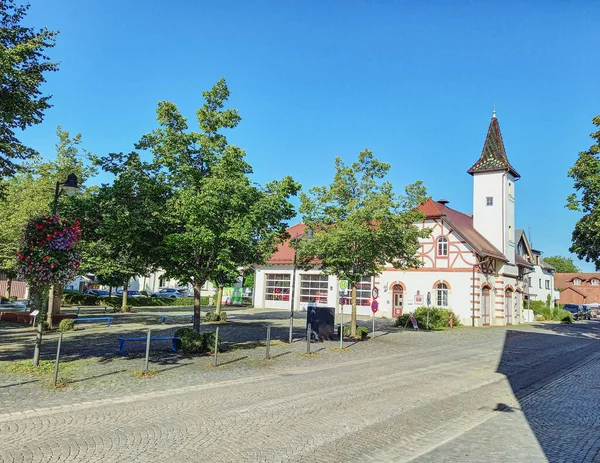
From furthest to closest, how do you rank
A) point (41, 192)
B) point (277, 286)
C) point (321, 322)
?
point (277, 286), point (41, 192), point (321, 322)

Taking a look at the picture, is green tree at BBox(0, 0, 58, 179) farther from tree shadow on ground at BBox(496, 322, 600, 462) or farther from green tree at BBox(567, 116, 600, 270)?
green tree at BBox(567, 116, 600, 270)

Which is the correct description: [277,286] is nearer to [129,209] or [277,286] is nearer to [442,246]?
[442,246]

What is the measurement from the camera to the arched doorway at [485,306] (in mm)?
35000

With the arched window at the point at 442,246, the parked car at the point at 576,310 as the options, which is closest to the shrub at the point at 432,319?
the arched window at the point at 442,246

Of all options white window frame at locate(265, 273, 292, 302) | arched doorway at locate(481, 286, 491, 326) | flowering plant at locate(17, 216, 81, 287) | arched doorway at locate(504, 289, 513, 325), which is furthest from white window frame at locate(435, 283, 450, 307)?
flowering plant at locate(17, 216, 81, 287)

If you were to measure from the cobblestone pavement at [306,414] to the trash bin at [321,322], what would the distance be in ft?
16.0

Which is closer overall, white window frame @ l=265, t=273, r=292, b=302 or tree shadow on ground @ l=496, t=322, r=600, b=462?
tree shadow on ground @ l=496, t=322, r=600, b=462

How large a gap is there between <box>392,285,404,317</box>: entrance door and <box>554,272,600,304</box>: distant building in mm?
63608

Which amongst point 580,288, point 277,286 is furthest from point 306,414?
point 580,288

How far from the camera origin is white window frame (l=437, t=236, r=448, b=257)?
35.2 meters

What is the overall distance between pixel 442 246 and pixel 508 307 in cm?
907

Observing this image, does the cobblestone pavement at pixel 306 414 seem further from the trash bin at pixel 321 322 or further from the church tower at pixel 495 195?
the church tower at pixel 495 195

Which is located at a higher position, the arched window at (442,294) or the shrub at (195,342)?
the arched window at (442,294)

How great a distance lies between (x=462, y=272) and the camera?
112 ft
